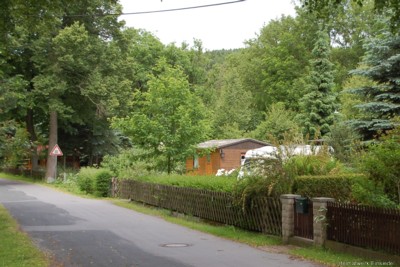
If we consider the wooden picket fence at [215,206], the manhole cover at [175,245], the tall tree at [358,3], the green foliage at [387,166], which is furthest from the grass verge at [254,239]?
the tall tree at [358,3]

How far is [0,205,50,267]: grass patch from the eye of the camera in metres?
9.73

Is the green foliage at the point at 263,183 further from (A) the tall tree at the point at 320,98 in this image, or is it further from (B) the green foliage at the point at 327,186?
(A) the tall tree at the point at 320,98

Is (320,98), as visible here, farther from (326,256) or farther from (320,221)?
(326,256)

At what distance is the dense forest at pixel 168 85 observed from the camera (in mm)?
19469

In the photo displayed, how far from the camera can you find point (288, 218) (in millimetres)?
12406

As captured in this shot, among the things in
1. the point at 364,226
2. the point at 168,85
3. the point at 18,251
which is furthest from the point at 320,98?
the point at 18,251

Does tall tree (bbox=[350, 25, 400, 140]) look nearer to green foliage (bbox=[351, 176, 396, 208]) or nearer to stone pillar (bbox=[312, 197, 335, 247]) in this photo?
stone pillar (bbox=[312, 197, 335, 247])

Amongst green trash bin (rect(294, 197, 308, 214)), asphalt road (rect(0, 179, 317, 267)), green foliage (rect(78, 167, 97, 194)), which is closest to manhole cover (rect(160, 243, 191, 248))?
asphalt road (rect(0, 179, 317, 267))

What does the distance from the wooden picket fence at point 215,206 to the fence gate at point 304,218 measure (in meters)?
0.68

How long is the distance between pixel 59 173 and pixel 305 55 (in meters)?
31.5

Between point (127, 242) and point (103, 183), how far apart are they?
15.6m

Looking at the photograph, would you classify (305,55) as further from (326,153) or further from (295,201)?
(295,201)

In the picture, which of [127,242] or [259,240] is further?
[259,240]

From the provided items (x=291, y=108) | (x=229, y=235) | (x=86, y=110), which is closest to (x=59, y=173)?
(x=86, y=110)
